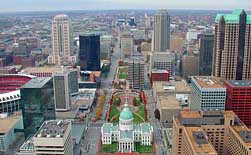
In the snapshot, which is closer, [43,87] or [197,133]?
[197,133]

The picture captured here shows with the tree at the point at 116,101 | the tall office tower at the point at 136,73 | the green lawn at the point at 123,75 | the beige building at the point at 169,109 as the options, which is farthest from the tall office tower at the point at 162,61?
the beige building at the point at 169,109

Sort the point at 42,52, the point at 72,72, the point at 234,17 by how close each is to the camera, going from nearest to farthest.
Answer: the point at 234,17 → the point at 72,72 → the point at 42,52

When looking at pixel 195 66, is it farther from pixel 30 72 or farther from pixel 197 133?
pixel 197 133

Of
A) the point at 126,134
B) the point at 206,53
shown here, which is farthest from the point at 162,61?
the point at 126,134

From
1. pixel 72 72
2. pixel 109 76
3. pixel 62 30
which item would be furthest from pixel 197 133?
pixel 62 30

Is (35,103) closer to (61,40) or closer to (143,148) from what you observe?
(143,148)

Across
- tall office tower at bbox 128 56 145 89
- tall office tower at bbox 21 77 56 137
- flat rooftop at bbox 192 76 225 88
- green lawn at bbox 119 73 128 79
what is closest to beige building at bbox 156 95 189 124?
flat rooftop at bbox 192 76 225 88

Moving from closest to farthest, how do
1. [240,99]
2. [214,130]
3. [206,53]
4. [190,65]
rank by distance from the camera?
[214,130] → [240,99] → [206,53] → [190,65]

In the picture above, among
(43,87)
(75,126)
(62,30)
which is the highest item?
(62,30)
